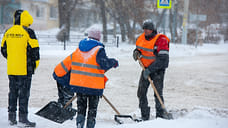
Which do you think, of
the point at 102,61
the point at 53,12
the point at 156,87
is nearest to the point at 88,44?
the point at 102,61

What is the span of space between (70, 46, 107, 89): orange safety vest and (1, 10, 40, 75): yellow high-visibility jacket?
83cm

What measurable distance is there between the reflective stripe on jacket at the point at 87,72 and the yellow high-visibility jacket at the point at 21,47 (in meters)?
0.84

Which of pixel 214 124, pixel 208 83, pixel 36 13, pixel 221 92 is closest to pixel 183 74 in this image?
pixel 208 83

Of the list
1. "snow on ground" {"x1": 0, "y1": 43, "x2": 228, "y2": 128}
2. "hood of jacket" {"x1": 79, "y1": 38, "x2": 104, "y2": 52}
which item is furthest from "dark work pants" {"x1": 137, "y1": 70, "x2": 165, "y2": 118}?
"hood of jacket" {"x1": 79, "y1": 38, "x2": 104, "y2": 52}

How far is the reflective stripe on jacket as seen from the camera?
3.97m

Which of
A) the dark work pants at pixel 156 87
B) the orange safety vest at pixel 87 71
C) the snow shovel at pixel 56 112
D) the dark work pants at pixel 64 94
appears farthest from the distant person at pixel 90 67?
the dark work pants at pixel 156 87

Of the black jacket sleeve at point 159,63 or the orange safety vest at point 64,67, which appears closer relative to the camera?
the orange safety vest at point 64,67

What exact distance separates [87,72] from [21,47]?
1164mm

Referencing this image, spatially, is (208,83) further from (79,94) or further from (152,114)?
(79,94)

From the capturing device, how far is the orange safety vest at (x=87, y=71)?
156 inches

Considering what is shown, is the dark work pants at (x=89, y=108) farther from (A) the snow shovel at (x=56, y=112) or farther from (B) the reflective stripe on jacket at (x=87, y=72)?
(A) the snow shovel at (x=56, y=112)

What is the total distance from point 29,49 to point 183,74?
7.01 m

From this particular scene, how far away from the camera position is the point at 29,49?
449cm

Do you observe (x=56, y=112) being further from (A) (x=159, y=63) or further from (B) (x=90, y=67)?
(A) (x=159, y=63)
